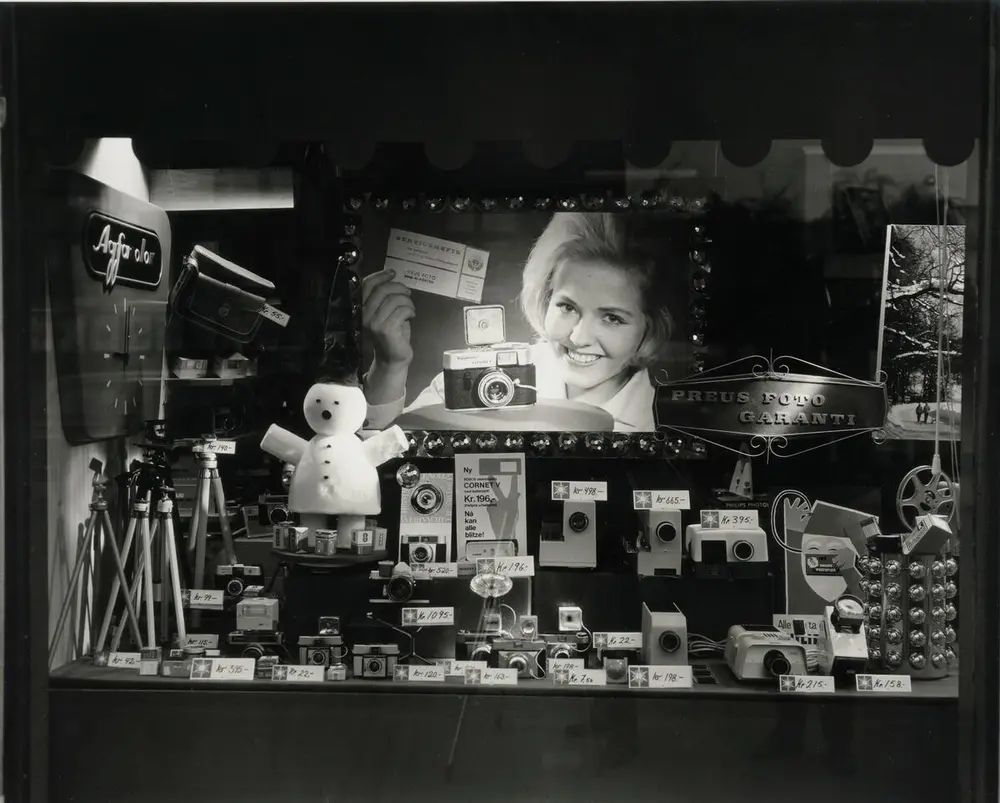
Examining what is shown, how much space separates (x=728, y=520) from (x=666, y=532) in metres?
0.24

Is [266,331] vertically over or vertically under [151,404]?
over

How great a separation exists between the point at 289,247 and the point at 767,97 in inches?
67.4

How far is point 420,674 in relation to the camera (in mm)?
3094

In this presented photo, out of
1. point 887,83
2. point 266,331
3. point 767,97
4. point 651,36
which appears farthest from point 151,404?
point 887,83

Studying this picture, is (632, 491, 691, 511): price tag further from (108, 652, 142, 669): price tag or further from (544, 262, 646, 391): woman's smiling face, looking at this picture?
(108, 652, 142, 669): price tag

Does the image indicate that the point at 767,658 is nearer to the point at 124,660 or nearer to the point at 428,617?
the point at 428,617

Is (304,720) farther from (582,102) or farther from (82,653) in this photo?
(582,102)

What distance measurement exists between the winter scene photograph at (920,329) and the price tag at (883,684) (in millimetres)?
836

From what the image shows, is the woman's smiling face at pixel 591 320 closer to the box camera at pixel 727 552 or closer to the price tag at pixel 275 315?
the box camera at pixel 727 552

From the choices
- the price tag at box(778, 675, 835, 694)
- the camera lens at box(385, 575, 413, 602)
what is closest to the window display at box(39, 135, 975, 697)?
the camera lens at box(385, 575, 413, 602)

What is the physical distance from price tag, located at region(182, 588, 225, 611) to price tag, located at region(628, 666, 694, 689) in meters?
1.50

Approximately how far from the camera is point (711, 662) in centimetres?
314

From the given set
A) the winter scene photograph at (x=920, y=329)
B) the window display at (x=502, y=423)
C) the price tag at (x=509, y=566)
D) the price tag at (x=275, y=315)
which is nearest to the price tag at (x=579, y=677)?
the window display at (x=502, y=423)

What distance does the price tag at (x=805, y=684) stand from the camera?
9.85 ft
